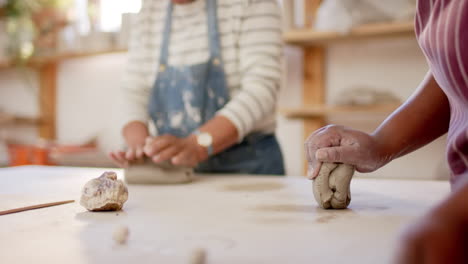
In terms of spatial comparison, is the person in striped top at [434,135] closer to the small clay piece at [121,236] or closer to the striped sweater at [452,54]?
the striped sweater at [452,54]

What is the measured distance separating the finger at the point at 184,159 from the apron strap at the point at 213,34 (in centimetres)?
31

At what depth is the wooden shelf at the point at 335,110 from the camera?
5.83 feet

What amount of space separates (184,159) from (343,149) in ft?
1.42

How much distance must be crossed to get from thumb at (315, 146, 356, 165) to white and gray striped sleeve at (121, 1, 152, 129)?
73 cm

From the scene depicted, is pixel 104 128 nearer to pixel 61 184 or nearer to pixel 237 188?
pixel 61 184

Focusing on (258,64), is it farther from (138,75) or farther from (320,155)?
(320,155)

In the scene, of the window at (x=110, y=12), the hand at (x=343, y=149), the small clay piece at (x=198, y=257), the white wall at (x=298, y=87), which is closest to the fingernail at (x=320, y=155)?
the hand at (x=343, y=149)

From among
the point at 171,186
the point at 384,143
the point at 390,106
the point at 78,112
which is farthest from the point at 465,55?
the point at 78,112

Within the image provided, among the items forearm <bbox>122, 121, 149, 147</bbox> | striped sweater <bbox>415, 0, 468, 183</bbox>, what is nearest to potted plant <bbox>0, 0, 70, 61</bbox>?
forearm <bbox>122, 121, 149, 147</bbox>

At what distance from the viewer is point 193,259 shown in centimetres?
34

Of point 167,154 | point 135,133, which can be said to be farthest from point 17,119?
point 167,154

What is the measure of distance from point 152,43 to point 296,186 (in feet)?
2.14

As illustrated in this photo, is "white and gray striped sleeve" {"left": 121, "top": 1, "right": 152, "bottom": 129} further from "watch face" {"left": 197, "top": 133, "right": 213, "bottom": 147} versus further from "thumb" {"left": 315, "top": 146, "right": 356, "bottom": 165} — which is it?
"thumb" {"left": 315, "top": 146, "right": 356, "bottom": 165}

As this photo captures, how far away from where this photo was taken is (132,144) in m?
1.07
